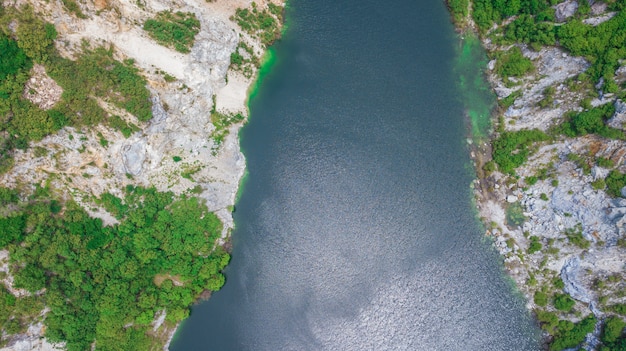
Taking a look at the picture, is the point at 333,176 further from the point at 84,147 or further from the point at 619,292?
the point at 619,292

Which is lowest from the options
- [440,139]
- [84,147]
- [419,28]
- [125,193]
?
[125,193]

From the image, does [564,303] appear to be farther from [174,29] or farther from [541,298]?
[174,29]

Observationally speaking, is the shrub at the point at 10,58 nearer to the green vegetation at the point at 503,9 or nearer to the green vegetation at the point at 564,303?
the green vegetation at the point at 503,9

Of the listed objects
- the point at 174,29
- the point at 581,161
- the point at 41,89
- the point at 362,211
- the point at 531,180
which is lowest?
the point at 362,211

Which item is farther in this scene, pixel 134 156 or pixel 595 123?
pixel 134 156

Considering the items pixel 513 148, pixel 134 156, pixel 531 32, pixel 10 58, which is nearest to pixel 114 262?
pixel 134 156

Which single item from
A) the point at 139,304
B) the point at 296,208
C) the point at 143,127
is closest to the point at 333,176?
the point at 296,208

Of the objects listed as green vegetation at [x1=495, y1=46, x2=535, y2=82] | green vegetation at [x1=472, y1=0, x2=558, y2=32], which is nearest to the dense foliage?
green vegetation at [x1=495, y1=46, x2=535, y2=82]
